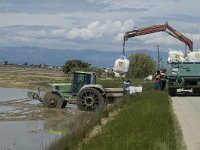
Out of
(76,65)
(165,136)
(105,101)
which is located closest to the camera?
(165,136)

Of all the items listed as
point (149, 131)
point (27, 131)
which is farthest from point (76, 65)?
point (149, 131)

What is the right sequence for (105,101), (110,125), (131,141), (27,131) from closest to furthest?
(131,141) → (110,125) → (27,131) → (105,101)

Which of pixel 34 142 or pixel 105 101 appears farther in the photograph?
pixel 105 101

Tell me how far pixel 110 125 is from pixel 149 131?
79.6 inches

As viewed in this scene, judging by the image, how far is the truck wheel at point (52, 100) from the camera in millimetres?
29672

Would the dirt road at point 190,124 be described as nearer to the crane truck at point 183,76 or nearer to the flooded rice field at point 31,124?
the flooded rice field at point 31,124

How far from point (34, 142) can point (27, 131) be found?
296cm

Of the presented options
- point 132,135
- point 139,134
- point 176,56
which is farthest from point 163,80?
point 132,135

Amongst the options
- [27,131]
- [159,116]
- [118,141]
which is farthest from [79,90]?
[118,141]

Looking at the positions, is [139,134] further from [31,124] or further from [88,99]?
[88,99]

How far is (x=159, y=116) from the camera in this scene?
1842 centimetres

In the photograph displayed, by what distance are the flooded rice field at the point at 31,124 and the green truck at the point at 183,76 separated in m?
7.32

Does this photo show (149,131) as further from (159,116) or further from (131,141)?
(159,116)

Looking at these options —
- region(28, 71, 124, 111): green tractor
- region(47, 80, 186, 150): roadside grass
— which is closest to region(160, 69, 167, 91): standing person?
region(28, 71, 124, 111): green tractor
